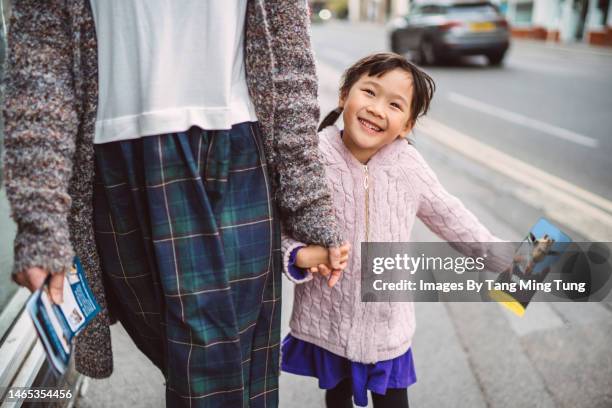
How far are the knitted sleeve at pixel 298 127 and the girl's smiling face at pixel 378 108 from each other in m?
0.24

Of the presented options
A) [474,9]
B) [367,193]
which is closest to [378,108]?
[367,193]

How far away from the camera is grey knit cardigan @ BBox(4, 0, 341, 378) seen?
3.23ft

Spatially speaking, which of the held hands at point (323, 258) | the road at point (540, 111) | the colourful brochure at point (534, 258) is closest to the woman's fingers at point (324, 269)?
the held hands at point (323, 258)

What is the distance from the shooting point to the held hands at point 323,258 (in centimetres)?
125

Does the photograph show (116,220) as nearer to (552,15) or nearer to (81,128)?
(81,128)

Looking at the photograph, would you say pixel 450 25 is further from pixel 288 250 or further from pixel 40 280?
pixel 40 280

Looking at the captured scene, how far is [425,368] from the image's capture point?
7.32ft

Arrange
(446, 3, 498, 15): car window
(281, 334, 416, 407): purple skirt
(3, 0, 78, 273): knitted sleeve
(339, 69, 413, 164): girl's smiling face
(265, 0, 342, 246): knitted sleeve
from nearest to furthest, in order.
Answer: (3, 0, 78, 273): knitted sleeve → (265, 0, 342, 246): knitted sleeve → (339, 69, 413, 164): girl's smiling face → (281, 334, 416, 407): purple skirt → (446, 3, 498, 15): car window

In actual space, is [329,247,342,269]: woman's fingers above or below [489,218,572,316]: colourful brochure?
above

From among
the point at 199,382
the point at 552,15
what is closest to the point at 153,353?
the point at 199,382

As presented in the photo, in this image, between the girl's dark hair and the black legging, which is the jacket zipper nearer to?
the girl's dark hair

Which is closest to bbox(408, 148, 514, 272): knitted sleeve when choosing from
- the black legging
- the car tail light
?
the black legging

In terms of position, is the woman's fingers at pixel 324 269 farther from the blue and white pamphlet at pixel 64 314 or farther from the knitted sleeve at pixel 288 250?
the blue and white pamphlet at pixel 64 314

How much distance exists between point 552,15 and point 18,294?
2373 centimetres
